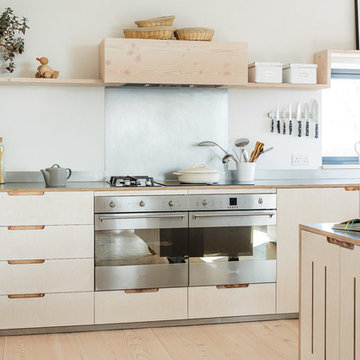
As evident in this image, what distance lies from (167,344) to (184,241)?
0.65m

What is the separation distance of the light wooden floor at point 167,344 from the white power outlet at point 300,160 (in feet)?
4.26

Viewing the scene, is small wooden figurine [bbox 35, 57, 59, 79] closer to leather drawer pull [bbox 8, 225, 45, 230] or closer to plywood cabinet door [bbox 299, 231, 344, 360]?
leather drawer pull [bbox 8, 225, 45, 230]

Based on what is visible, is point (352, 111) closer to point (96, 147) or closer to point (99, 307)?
point (96, 147)

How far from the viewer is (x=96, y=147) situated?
4.21 metres

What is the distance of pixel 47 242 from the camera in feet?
11.8

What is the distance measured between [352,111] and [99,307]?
274cm

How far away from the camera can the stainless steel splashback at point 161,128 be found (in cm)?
423

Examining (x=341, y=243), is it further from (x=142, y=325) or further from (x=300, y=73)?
(x=300, y=73)

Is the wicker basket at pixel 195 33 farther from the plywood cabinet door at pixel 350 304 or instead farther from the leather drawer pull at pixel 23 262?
the plywood cabinet door at pixel 350 304

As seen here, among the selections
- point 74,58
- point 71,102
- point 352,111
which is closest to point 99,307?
point 71,102

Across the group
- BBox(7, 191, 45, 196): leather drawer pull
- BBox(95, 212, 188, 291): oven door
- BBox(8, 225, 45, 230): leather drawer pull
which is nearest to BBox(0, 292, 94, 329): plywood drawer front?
BBox(95, 212, 188, 291): oven door

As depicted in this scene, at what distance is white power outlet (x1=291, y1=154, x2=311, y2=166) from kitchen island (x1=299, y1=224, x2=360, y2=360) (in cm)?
206

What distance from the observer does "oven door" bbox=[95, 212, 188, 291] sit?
365cm

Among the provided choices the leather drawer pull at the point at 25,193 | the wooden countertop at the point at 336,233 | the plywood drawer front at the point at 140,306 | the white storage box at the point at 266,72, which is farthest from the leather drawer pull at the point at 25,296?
the white storage box at the point at 266,72
